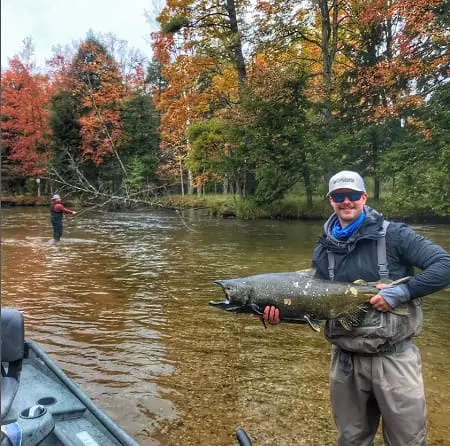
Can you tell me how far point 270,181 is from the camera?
25391mm

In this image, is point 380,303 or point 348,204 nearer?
point 380,303

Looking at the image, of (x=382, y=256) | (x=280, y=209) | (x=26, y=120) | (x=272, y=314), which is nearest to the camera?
(x=382, y=256)

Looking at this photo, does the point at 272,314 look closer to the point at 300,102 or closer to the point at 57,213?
the point at 57,213

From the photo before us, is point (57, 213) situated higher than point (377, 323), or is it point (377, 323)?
point (57, 213)

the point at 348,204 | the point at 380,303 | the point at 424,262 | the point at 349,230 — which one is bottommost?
the point at 380,303

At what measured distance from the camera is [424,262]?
9.47ft

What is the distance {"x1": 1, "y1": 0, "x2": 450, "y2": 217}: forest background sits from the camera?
14.4 metres

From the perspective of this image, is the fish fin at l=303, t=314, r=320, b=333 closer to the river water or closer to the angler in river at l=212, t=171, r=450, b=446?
the angler in river at l=212, t=171, r=450, b=446

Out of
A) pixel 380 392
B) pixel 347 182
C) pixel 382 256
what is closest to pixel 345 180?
pixel 347 182

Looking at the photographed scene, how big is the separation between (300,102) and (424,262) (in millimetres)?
21167

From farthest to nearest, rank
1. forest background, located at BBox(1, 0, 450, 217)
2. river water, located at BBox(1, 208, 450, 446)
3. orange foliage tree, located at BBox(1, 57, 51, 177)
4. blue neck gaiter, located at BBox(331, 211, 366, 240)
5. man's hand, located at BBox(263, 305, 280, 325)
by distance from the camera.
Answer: orange foliage tree, located at BBox(1, 57, 51, 177) < forest background, located at BBox(1, 0, 450, 217) < river water, located at BBox(1, 208, 450, 446) < man's hand, located at BBox(263, 305, 280, 325) < blue neck gaiter, located at BBox(331, 211, 366, 240)

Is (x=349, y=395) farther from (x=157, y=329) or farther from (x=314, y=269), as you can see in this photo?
(x=157, y=329)

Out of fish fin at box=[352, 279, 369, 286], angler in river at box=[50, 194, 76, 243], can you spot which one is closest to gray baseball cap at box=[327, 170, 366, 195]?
fish fin at box=[352, 279, 369, 286]

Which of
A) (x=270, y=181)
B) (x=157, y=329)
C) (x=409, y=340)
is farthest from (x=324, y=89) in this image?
(x=409, y=340)
